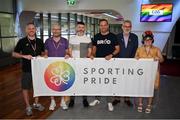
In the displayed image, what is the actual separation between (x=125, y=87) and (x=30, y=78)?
155 cm

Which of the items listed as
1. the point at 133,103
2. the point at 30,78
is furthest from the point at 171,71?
the point at 30,78

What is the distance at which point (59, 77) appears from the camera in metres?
3.29

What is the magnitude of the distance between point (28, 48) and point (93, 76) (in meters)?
1.12

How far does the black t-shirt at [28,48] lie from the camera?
3.09m

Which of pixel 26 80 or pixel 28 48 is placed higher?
pixel 28 48

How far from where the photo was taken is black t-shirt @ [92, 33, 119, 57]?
3251mm

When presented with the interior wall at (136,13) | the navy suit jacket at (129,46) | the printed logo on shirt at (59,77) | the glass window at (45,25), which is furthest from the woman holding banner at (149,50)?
the glass window at (45,25)

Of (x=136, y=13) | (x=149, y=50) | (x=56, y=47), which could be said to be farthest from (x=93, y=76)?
(x=136, y=13)

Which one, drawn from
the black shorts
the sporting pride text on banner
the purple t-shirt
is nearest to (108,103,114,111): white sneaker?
the sporting pride text on banner

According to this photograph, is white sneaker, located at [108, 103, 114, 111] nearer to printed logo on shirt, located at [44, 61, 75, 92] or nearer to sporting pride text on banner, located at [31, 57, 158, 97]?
sporting pride text on banner, located at [31, 57, 158, 97]

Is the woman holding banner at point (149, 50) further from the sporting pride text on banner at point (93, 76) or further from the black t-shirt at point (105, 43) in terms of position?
the black t-shirt at point (105, 43)

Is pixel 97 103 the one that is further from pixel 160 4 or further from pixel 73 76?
pixel 160 4

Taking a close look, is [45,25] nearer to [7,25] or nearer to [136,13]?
[7,25]

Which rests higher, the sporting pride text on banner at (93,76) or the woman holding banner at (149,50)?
the woman holding banner at (149,50)
